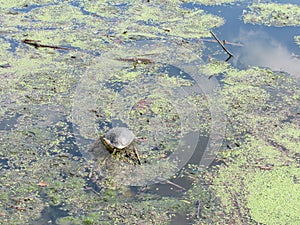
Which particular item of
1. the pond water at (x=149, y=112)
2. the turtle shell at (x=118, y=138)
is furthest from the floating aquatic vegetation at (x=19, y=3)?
the turtle shell at (x=118, y=138)

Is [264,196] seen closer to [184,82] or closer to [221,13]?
[184,82]

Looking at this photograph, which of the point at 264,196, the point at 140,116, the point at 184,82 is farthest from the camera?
the point at 184,82

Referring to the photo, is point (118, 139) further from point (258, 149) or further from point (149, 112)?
point (258, 149)

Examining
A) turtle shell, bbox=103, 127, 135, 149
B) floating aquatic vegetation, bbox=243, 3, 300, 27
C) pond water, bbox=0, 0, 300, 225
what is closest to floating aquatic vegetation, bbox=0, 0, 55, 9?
pond water, bbox=0, 0, 300, 225

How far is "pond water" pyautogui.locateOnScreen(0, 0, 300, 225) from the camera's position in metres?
2.71

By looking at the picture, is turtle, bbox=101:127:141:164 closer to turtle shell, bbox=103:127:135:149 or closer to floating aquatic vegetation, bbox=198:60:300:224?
turtle shell, bbox=103:127:135:149

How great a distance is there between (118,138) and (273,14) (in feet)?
10.2

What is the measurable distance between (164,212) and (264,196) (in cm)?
64

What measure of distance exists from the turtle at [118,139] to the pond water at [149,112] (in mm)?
61

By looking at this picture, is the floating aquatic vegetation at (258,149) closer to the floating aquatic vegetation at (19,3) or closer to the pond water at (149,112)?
the pond water at (149,112)

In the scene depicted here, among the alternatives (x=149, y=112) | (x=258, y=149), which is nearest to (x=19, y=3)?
(x=149, y=112)

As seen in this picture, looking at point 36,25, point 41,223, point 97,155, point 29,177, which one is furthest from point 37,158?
point 36,25

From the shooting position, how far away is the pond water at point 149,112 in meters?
2.71

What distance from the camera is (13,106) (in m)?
3.55
